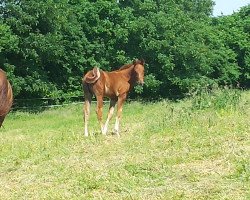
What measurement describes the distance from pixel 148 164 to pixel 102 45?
96.4 feet

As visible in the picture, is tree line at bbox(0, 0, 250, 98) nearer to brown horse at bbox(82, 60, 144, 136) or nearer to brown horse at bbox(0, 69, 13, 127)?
brown horse at bbox(82, 60, 144, 136)

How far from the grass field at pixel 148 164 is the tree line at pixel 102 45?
19170mm

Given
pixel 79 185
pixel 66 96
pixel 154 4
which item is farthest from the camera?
pixel 154 4

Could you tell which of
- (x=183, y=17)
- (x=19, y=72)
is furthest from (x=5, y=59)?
(x=183, y=17)

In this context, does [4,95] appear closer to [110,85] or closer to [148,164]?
[148,164]

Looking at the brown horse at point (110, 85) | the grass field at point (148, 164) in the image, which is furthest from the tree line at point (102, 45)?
the grass field at point (148, 164)

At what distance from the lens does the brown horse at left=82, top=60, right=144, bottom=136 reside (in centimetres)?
1316

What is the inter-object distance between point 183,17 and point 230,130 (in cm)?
3207

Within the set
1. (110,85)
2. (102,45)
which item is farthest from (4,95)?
(102,45)

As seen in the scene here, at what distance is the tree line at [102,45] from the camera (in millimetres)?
29219

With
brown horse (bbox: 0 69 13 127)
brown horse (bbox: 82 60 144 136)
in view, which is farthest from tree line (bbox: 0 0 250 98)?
brown horse (bbox: 0 69 13 127)

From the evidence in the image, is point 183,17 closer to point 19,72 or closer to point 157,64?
point 157,64

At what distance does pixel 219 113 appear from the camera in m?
11.1

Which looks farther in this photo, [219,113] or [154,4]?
[154,4]
